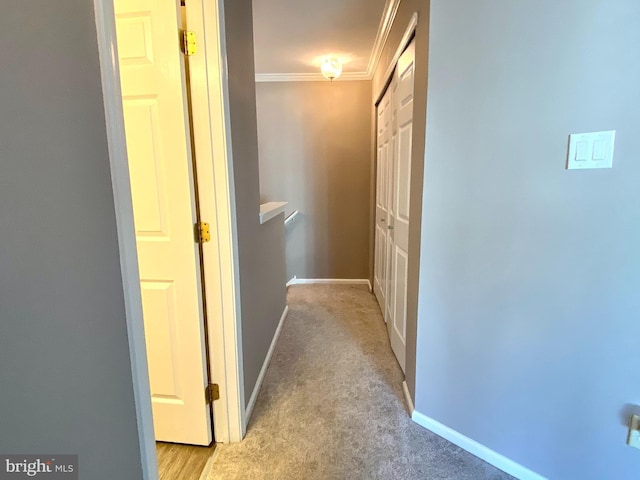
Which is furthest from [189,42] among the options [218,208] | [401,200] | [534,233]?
[534,233]

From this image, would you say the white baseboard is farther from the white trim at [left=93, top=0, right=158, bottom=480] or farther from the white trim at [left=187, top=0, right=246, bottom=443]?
the white trim at [left=93, top=0, right=158, bottom=480]

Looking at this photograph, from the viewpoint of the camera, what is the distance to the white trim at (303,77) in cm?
397

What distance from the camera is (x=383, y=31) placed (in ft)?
9.14

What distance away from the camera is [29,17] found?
56cm

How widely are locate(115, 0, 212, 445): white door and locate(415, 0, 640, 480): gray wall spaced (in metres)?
1.10

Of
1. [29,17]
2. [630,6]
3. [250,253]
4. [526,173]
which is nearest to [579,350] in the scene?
[526,173]

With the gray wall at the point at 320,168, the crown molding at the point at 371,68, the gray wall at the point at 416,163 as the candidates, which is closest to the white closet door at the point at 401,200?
the gray wall at the point at 416,163

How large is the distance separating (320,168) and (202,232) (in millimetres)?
2874

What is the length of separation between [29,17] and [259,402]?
6.44 feet

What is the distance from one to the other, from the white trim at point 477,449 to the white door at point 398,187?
456mm

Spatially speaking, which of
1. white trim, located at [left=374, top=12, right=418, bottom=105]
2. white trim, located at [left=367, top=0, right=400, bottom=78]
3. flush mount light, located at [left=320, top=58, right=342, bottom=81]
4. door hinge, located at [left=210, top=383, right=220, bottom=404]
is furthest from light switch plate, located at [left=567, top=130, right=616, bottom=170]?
flush mount light, located at [left=320, top=58, right=342, bottom=81]

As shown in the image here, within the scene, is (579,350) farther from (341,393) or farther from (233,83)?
(233,83)

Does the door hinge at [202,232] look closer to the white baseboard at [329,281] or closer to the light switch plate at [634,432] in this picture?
the light switch plate at [634,432]

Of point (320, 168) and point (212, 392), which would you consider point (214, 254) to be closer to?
point (212, 392)
